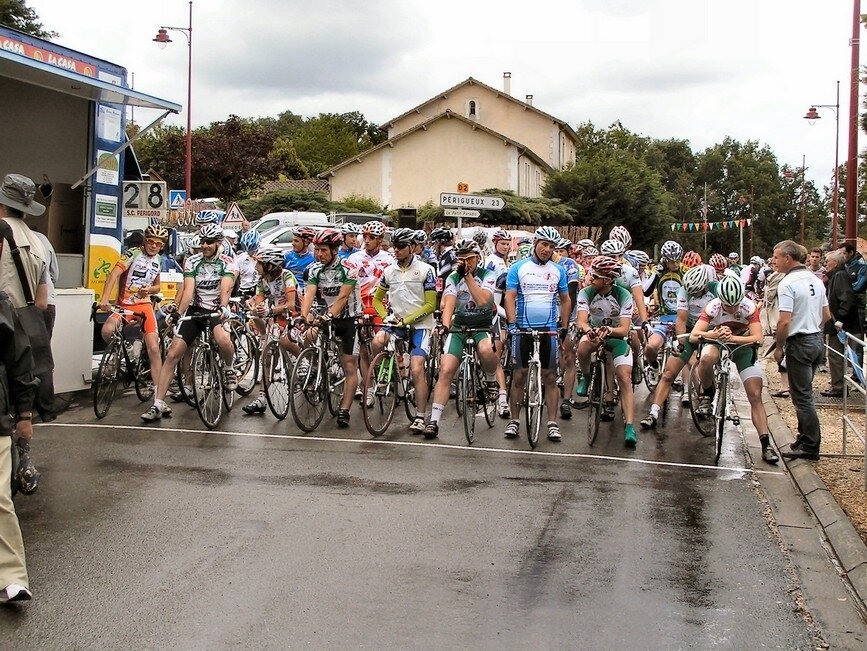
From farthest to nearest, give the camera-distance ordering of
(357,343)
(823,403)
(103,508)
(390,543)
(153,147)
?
(153,147) < (823,403) < (357,343) < (103,508) < (390,543)

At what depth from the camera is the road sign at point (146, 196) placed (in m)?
17.9

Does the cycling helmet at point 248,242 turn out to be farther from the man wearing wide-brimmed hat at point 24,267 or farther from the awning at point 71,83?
the man wearing wide-brimmed hat at point 24,267

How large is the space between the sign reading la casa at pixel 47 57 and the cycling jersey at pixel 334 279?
12.6 ft

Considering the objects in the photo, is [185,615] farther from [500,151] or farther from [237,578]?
[500,151]

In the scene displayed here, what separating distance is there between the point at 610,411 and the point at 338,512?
538 centimetres

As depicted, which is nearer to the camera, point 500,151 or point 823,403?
point 823,403

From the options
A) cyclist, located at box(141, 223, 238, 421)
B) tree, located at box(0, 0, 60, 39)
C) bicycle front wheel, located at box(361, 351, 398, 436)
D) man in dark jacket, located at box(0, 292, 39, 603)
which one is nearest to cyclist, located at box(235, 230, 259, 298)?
cyclist, located at box(141, 223, 238, 421)

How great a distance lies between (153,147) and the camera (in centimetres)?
6494

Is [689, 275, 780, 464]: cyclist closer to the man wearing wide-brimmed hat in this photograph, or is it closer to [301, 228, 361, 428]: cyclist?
[301, 228, 361, 428]: cyclist

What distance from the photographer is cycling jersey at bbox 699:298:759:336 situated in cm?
1019

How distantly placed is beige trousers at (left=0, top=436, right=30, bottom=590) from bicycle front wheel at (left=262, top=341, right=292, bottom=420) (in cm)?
608

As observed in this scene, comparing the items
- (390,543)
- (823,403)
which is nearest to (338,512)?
(390,543)

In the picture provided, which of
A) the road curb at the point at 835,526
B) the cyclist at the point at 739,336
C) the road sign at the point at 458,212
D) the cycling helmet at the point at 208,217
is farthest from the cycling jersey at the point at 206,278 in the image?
the road sign at the point at 458,212

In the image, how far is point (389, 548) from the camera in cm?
658
